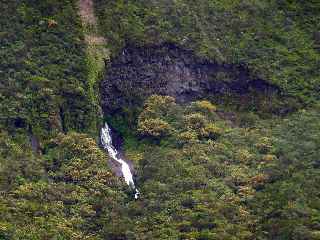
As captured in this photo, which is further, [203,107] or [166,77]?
[166,77]

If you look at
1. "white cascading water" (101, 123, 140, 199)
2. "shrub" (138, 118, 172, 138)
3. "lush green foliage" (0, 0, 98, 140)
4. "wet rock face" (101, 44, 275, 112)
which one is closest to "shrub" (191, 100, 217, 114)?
"wet rock face" (101, 44, 275, 112)

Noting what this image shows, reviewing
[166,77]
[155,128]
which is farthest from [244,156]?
[166,77]

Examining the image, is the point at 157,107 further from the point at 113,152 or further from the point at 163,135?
the point at 113,152

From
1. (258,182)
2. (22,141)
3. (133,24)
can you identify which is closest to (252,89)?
(133,24)

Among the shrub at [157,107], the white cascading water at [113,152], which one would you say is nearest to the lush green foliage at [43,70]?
the white cascading water at [113,152]

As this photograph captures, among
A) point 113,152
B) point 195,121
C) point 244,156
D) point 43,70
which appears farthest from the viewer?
point 43,70

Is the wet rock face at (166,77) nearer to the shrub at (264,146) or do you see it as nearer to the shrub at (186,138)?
the shrub at (186,138)

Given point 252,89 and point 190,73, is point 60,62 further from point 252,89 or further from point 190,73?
point 252,89
